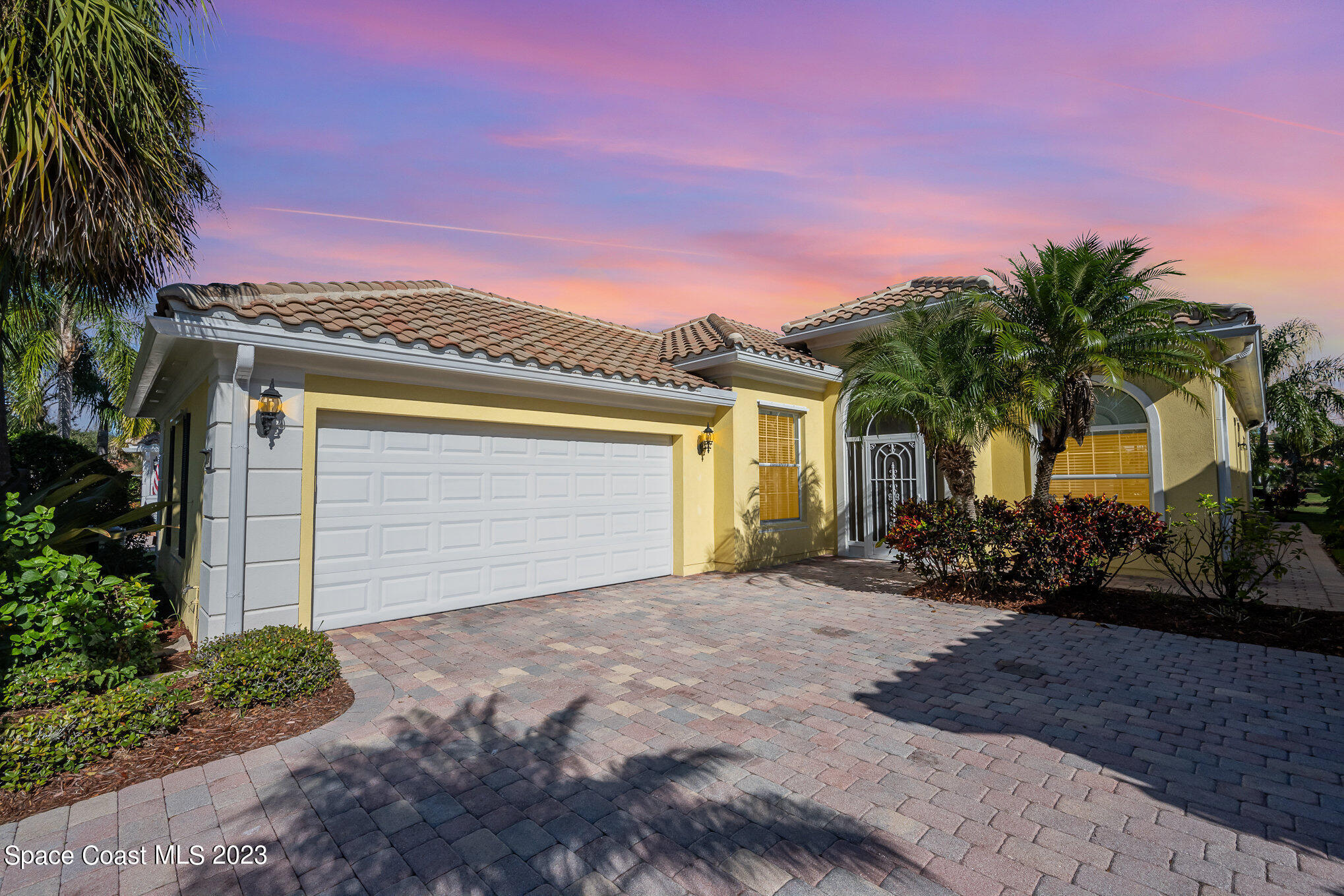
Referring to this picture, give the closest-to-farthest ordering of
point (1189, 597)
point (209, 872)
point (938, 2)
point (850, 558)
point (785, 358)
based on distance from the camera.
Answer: point (209, 872) → point (938, 2) → point (1189, 597) → point (785, 358) → point (850, 558)

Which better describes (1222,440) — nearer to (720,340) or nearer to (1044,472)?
(1044,472)

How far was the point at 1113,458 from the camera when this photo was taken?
33.6 ft

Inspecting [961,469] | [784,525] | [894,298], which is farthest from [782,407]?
[961,469]

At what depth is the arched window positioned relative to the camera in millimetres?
9984

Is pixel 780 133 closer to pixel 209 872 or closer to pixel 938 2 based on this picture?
pixel 938 2

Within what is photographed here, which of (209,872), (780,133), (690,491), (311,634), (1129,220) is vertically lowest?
(209,872)

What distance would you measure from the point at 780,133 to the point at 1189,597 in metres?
8.20

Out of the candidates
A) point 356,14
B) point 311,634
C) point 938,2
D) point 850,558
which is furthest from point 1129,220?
point 311,634

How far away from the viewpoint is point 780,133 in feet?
27.1

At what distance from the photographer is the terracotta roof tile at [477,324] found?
650 centimetres

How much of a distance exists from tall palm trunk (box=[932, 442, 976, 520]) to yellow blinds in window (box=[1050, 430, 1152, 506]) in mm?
2211

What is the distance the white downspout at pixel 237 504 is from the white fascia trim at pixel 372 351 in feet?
0.74

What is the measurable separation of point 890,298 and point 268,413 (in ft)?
36.8

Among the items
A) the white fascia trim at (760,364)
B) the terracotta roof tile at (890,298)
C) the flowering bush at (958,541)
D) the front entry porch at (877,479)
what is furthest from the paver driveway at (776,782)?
the terracotta roof tile at (890,298)
